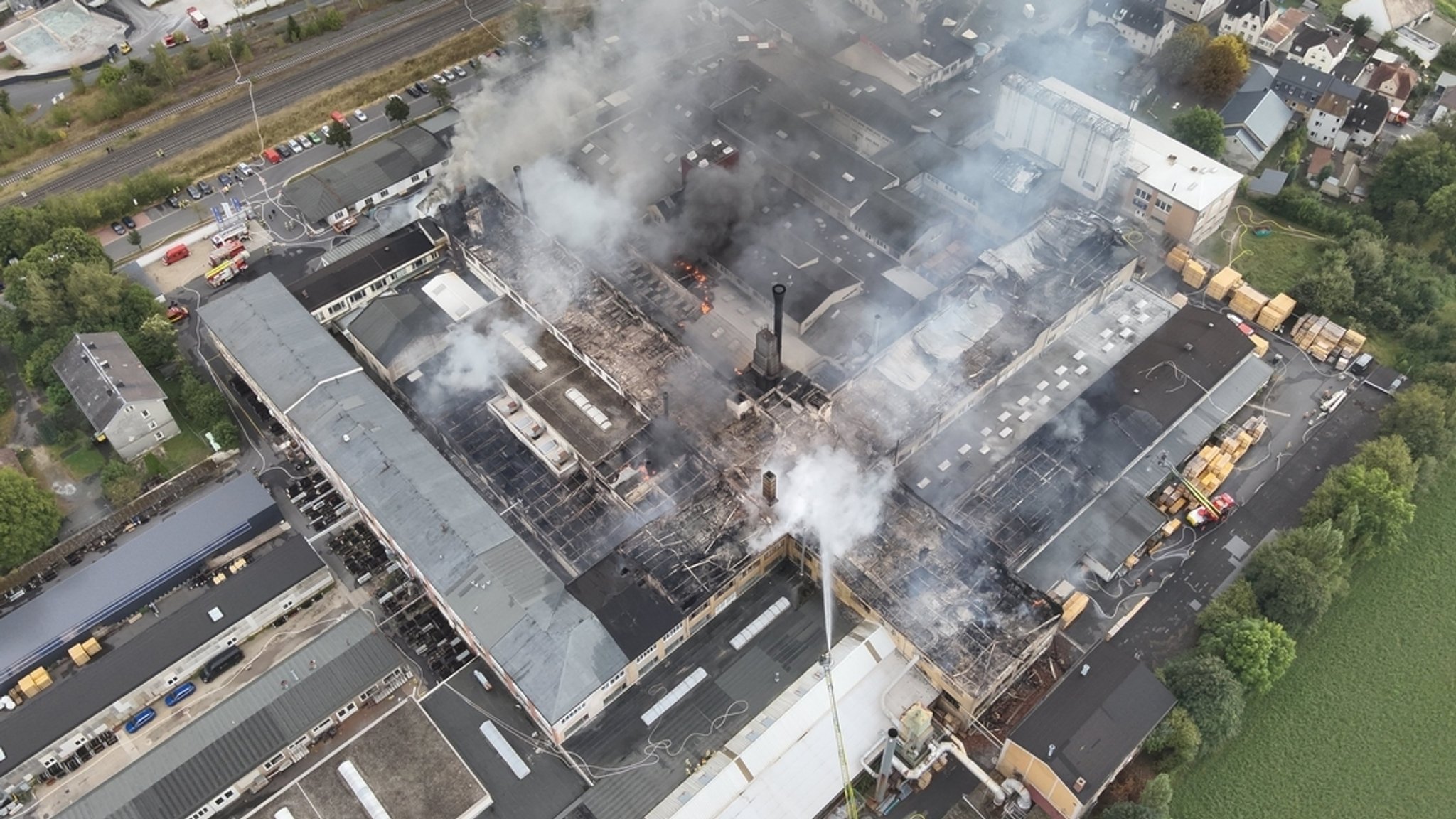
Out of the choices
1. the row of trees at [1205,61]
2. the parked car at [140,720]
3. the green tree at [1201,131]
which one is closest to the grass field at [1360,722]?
the green tree at [1201,131]

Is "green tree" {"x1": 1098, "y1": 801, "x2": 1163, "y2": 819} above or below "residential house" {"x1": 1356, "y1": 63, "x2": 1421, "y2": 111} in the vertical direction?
below

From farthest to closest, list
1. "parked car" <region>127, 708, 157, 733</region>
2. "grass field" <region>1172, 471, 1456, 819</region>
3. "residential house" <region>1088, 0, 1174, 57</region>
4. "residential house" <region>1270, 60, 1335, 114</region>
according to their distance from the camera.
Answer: "residential house" <region>1088, 0, 1174, 57</region> < "residential house" <region>1270, 60, 1335, 114</region> < "parked car" <region>127, 708, 157, 733</region> < "grass field" <region>1172, 471, 1456, 819</region>

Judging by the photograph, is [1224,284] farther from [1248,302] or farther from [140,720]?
[140,720]

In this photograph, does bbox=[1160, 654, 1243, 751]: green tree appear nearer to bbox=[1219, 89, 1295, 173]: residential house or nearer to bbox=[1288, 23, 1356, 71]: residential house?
bbox=[1219, 89, 1295, 173]: residential house

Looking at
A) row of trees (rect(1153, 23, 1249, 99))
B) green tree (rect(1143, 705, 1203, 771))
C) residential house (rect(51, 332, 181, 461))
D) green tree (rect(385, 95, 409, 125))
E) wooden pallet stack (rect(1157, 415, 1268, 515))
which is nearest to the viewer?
green tree (rect(1143, 705, 1203, 771))

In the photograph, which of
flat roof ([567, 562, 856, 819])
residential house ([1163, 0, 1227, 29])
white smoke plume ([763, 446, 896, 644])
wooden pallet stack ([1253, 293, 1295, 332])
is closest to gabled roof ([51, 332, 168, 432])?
flat roof ([567, 562, 856, 819])

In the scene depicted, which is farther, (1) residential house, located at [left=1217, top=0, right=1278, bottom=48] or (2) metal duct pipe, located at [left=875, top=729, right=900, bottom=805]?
(1) residential house, located at [left=1217, top=0, right=1278, bottom=48]

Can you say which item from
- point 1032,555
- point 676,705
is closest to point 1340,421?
point 1032,555
